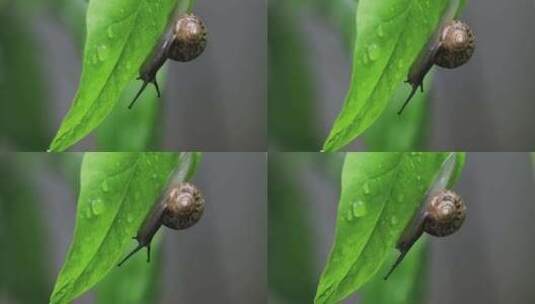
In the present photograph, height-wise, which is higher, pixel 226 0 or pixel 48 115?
pixel 226 0

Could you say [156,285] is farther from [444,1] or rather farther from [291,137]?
[444,1]

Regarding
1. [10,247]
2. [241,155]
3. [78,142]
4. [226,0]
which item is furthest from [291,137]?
[10,247]

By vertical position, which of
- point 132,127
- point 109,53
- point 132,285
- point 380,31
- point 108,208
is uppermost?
point 380,31

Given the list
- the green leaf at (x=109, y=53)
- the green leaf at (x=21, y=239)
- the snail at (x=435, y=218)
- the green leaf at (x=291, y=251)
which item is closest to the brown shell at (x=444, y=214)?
the snail at (x=435, y=218)

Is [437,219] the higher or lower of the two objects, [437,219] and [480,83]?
the lower

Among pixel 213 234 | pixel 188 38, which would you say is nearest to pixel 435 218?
pixel 213 234

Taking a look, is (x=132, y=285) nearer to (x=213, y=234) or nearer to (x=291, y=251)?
(x=213, y=234)

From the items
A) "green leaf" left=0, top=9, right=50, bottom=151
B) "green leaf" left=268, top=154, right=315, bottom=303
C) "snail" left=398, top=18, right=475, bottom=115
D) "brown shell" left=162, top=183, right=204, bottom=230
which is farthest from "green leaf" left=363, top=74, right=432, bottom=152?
"green leaf" left=0, top=9, right=50, bottom=151
